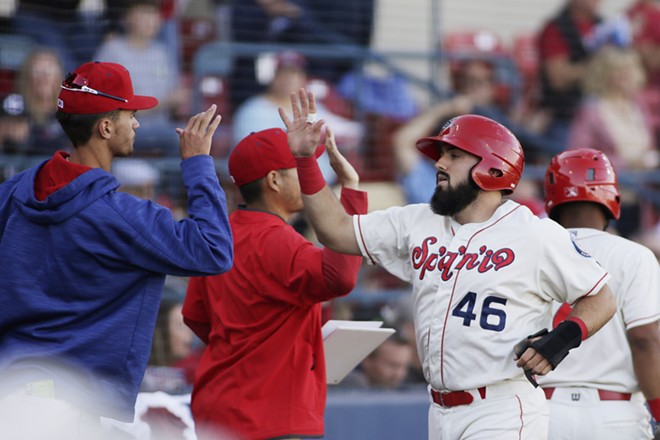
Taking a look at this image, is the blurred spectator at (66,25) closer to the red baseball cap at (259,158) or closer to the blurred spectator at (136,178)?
the blurred spectator at (136,178)

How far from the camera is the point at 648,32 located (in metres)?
11.6

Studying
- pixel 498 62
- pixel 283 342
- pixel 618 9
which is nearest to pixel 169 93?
pixel 498 62

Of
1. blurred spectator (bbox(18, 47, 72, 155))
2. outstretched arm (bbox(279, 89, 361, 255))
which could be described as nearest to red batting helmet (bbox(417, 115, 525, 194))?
outstretched arm (bbox(279, 89, 361, 255))

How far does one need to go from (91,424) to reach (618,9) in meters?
9.58

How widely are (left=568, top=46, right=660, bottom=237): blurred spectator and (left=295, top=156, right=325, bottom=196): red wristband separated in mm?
6175

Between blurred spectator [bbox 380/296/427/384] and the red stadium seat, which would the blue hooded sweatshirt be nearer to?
blurred spectator [bbox 380/296/427/384]

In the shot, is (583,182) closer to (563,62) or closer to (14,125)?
(14,125)

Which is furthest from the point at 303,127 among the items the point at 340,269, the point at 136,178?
the point at 136,178

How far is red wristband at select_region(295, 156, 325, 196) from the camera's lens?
4.39m

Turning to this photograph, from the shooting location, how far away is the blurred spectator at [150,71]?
8.23 m

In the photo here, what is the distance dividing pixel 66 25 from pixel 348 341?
15.0 feet

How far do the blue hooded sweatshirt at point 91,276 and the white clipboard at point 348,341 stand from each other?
3.79 feet

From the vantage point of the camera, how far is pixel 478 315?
13.7ft

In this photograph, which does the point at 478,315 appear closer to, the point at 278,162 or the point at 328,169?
the point at 278,162
